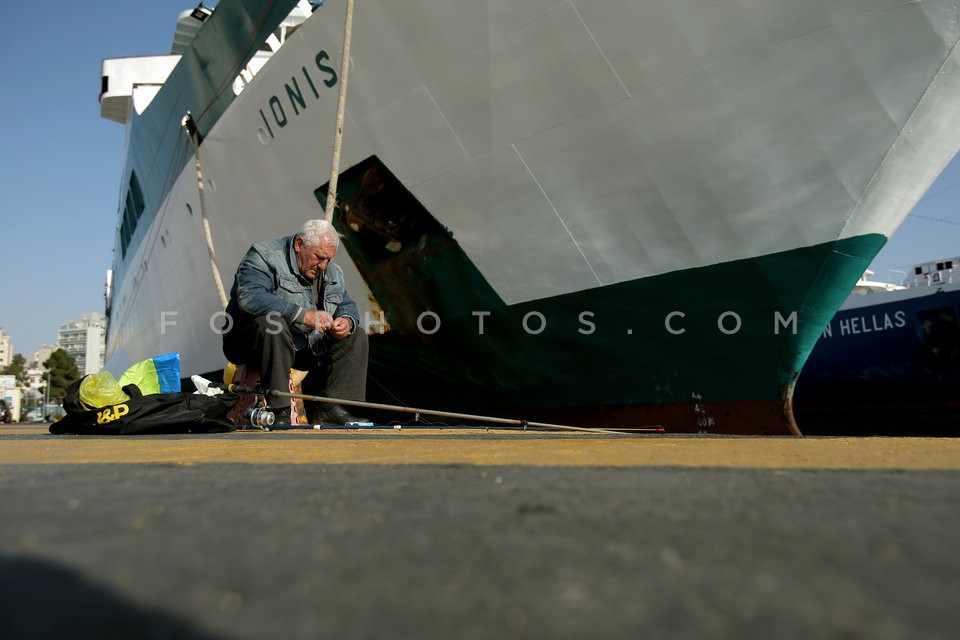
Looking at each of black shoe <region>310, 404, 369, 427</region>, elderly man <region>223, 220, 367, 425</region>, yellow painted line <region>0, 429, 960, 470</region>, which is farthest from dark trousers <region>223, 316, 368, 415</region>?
yellow painted line <region>0, 429, 960, 470</region>

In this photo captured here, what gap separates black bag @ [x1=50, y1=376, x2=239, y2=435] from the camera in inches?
125

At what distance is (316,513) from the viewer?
0.79 meters

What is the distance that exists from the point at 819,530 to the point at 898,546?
0.08 meters

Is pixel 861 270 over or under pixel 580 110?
under

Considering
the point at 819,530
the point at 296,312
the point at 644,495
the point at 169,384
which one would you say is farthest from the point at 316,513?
the point at 169,384

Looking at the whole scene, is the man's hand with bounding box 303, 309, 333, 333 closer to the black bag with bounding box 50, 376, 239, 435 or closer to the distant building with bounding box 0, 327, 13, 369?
the black bag with bounding box 50, 376, 239, 435

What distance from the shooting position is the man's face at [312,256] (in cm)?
358

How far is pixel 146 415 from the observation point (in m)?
3.24

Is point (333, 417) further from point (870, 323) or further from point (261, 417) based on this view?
point (870, 323)

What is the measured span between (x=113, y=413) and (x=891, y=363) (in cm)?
1207

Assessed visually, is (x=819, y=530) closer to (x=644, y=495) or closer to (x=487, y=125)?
(x=644, y=495)

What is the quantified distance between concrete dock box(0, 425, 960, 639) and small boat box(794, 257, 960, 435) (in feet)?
35.1

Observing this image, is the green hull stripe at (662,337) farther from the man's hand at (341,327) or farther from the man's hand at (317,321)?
the man's hand at (317,321)

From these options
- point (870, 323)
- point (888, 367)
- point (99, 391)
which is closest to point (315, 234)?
point (99, 391)
